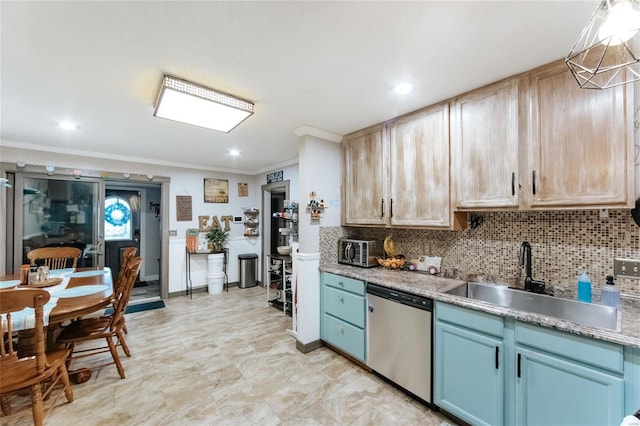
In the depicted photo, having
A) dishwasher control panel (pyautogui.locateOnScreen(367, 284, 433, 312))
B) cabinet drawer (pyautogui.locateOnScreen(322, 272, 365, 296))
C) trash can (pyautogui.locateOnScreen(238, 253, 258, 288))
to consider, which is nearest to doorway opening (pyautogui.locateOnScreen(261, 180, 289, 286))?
trash can (pyautogui.locateOnScreen(238, 253, 258, 288))

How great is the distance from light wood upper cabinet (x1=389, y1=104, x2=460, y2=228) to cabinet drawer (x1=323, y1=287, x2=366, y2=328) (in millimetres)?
840

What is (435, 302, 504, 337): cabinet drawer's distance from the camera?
1.68m

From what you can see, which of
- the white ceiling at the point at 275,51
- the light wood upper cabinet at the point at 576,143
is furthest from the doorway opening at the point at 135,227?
the light wood upper cabinet at the point at 576,143

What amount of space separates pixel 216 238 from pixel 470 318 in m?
4.42

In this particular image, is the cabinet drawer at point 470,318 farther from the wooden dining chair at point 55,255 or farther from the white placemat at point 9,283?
the wooden dining chair at point 55,255

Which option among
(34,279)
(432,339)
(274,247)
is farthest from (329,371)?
(274,247)

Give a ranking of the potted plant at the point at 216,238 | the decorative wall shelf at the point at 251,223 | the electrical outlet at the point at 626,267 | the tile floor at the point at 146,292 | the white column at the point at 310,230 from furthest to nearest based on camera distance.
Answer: the decorative wall shelf at the point at 251,223
the potted plant at the point at 216,238
the tile floor at the point at 146,292
the white column at the point at 310,230
the electrical outlet at the point at 626,267

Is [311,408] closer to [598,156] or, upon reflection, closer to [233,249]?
[598,156]

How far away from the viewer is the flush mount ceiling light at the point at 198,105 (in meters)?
1.97

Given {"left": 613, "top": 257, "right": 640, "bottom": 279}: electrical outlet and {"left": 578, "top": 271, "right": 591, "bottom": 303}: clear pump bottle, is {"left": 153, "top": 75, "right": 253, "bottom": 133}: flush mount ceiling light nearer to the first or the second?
{"left": 578, "top": 271, "right": 591, "bottom": 303}: clear pump bottle

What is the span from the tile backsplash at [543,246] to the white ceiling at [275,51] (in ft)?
3.62

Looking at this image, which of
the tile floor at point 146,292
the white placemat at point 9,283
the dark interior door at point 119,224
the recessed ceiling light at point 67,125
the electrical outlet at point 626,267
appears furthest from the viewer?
the dark interior door at point 119,224

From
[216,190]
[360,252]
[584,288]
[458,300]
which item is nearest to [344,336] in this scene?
[360,252]

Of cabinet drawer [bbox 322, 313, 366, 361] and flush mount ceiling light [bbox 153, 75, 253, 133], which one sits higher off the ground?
flush mount ceiling light [bbox 153, 75, 253, 133]
